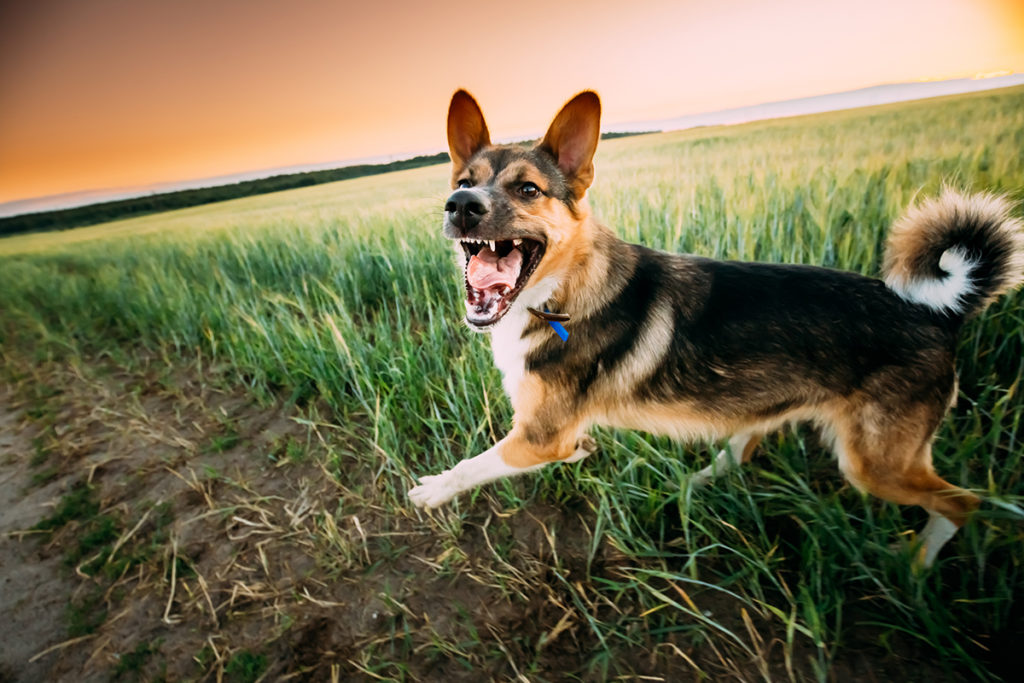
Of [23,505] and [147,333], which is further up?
[147,333]

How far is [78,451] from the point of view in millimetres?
2768

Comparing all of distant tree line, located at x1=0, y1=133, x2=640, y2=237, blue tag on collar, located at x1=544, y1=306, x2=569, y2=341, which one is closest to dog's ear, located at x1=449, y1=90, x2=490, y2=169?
blue tag on collar, located at x1=544, y1=306, x2=569, y2=341

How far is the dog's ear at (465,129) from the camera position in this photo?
6.49 feet

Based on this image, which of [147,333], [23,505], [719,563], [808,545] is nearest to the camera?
[808,545]

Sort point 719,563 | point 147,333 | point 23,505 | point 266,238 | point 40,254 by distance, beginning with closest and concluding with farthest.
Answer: point 719,563 → point 23,505 → point 147,333 → point 266,238 → point 40,254

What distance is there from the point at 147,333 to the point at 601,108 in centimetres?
517

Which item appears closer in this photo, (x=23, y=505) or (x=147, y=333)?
(x=23, y=505)

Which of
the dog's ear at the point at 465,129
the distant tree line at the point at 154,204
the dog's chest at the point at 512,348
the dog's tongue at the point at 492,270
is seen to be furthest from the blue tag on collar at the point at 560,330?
the distant tree line at the point at 154,204

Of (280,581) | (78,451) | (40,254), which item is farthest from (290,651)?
(40,254)

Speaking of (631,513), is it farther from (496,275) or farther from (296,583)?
(296,583)

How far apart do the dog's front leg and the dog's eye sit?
109cm

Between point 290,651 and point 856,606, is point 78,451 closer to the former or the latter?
point 290,651

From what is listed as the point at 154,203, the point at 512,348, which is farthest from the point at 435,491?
the point at 154,203

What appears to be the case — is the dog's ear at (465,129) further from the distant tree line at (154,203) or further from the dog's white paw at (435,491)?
the distant tree line at (154,203)
